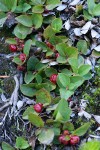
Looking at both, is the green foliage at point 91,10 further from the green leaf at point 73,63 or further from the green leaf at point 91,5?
the green leaf at point 73,63

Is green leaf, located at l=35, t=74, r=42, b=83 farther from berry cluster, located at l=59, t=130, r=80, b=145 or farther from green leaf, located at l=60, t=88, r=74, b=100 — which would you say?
berry cluster, located at l=59, t=130, r=80, b=145

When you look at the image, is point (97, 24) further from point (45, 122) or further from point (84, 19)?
point (45, 122)

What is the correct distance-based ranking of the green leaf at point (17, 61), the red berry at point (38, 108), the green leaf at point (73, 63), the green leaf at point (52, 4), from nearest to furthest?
the red berry at point (38, 108), the green leaf at point (73, 63), the green leaf at point (17, 61), the green leaf at point (52, 4)

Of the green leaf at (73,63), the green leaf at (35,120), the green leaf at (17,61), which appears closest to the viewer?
the green leaf at (35,120)

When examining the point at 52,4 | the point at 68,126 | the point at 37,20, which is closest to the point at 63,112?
the point at 68,126

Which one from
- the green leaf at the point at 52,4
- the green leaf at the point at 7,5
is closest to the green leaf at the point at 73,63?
the green leaf at the point at 52,4

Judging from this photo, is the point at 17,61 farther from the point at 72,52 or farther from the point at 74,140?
the point at 74,140
